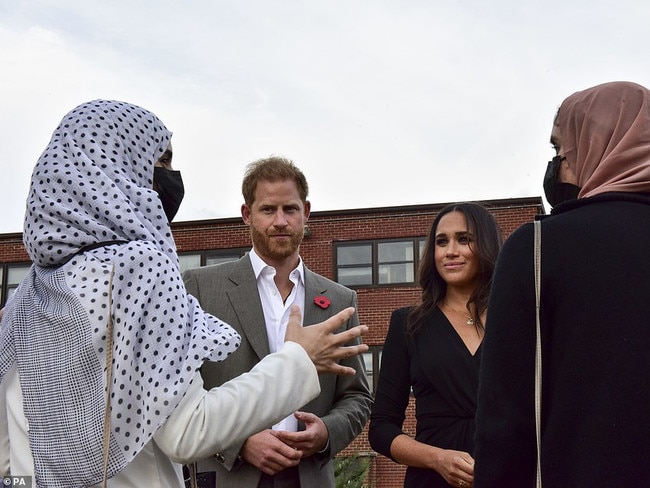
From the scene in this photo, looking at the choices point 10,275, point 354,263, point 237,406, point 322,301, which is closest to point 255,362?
point 322,301

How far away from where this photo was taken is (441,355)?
4465 mm

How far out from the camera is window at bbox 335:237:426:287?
1174 inches

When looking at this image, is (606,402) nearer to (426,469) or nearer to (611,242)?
(611,242)

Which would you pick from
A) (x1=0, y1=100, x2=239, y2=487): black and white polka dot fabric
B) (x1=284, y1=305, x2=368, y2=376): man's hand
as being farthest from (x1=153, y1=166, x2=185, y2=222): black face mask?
(x1=284, y1=305, x2=368, y2=376): man's hand

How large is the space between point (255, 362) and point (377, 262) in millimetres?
25512

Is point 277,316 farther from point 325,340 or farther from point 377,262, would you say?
point 377,262

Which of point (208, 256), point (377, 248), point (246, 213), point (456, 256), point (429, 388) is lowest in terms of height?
point (208, 256)

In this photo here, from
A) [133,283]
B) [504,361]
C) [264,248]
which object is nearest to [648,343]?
[504,361]

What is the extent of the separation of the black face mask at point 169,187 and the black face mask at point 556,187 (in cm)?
132

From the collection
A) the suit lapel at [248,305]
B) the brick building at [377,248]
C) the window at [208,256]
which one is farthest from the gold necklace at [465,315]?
the window at [208,256]

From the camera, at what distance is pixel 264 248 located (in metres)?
4.91

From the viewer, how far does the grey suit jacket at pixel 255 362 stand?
4.36 m

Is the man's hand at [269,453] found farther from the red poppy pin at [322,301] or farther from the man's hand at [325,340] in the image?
the man's hand at [325,340]

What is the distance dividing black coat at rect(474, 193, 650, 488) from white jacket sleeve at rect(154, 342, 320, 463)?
560 millimetres
